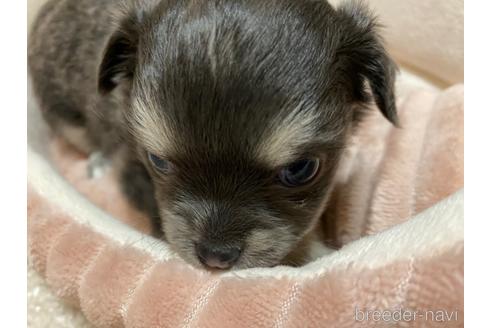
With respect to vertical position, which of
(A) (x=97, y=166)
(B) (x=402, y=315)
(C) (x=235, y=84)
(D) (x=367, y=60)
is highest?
(C) (x=235, y=84)

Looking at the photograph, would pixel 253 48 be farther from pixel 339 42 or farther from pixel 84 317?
pixel 84 317

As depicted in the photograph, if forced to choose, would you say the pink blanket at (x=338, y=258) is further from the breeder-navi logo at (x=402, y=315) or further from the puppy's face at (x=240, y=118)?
the puppy's face at (x=240, y=118)

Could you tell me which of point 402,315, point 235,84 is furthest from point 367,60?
point 402,315

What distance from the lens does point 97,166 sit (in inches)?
108

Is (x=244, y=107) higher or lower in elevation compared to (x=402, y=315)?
higher

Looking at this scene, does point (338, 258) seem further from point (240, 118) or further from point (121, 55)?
point (121, 55)

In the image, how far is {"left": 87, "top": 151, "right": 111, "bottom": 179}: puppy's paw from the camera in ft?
8.92

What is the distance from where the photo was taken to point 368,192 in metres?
2.34

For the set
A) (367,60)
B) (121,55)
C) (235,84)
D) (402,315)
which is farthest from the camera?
(121,55)

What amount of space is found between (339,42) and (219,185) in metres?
0.55

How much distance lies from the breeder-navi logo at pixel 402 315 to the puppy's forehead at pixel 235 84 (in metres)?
0.42

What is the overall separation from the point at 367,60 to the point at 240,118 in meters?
0.56

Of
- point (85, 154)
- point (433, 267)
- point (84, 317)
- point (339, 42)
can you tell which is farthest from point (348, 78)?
point (85, 154)

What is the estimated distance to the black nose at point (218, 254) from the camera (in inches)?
60.5
